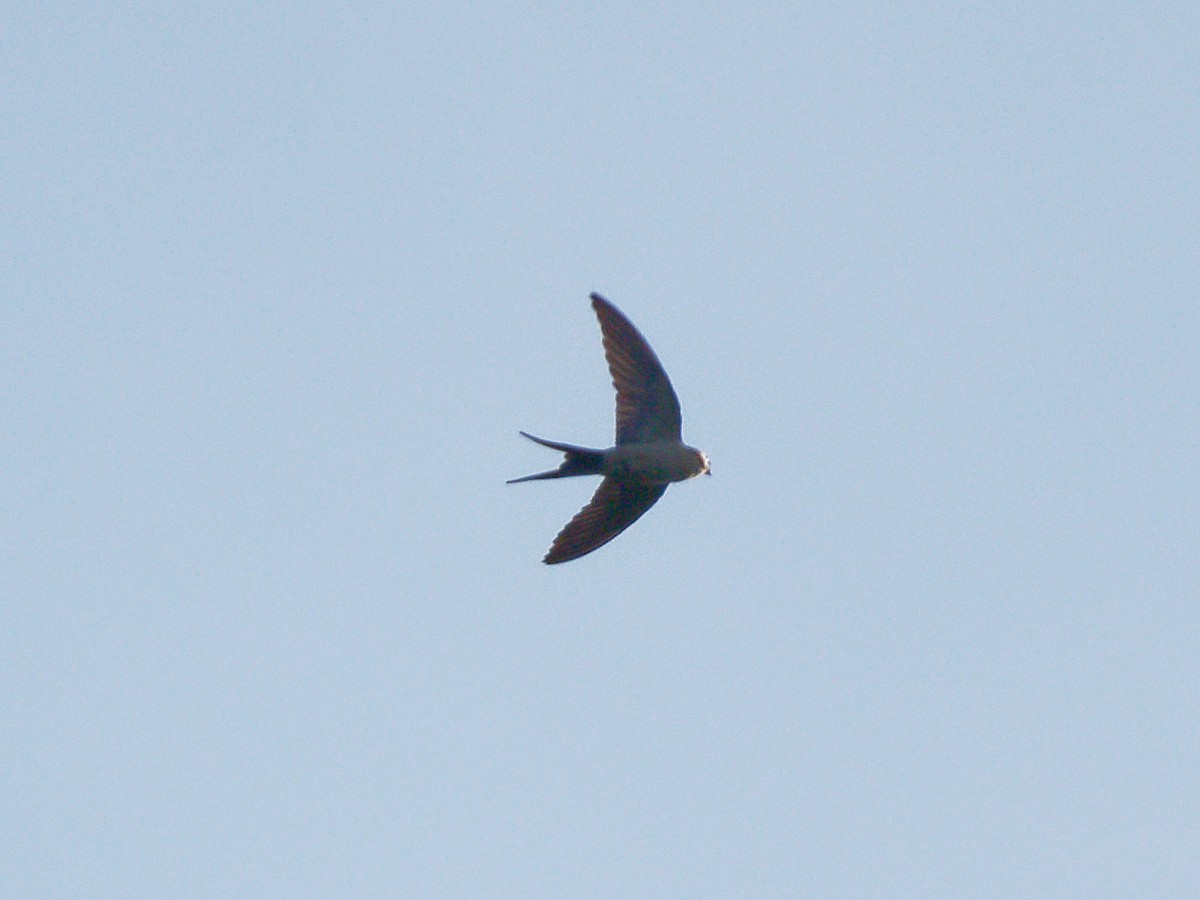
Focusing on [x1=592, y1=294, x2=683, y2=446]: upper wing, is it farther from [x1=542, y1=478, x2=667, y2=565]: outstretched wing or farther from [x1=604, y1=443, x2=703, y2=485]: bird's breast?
[x1=542, y1=478, x2=667, y2=565]: outstretched wing

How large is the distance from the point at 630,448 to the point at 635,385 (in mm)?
457

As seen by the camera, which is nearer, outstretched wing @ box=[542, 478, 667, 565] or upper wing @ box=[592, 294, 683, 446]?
upper wing @ box=[592, 294, 683, 446]

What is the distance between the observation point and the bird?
617 inches

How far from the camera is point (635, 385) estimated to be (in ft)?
51.8

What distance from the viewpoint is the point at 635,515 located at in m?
16.3

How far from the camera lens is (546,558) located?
16.1 metres

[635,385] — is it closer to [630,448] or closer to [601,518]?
[630,448]

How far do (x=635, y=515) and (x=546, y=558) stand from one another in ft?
2.48

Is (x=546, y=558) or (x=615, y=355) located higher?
(x=615, y=355)

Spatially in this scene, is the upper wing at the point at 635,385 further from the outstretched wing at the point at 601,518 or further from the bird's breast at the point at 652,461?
the outstretched wing at the point at 601,518

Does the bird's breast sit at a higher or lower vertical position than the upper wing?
lower

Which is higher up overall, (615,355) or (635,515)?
(615,355)

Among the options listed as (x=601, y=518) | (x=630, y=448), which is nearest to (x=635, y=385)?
(x=630, y=448)

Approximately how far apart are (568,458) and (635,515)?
1.00 m
